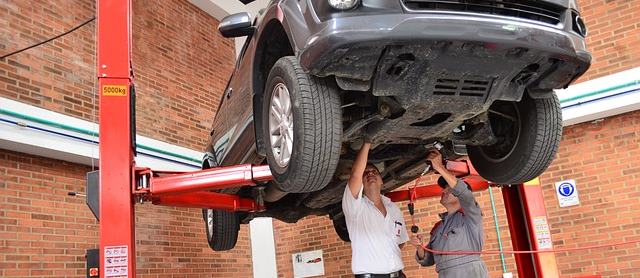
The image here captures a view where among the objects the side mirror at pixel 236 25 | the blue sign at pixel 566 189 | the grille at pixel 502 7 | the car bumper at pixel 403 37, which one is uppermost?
the side mirror at pixel 236 25

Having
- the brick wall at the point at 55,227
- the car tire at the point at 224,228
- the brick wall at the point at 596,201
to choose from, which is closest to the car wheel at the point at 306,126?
the car tire at the point at 224,228

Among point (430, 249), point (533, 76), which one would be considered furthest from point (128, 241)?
point (533, 76)

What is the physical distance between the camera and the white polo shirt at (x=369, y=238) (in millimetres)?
3506

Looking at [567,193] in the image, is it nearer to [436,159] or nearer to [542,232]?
[542,232]

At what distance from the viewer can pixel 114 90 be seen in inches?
134

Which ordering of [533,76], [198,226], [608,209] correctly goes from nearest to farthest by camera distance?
[533,76]
[608,209]
[198,226]

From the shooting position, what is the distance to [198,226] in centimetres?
770

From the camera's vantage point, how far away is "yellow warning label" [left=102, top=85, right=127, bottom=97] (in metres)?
3.38

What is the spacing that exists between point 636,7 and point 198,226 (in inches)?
236

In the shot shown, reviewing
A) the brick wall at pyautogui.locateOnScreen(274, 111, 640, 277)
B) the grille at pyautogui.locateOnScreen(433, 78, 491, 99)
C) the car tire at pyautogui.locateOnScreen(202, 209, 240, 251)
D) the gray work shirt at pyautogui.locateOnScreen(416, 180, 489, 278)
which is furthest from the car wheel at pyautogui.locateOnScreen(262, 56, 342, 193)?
the brick wall at pyautogui.locateOnScreen(274, 111, 640, 277)

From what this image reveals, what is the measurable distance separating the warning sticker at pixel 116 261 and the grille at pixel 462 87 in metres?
1.86

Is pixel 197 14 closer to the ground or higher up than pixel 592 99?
higher up

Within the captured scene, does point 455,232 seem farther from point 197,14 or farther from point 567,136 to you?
point 197,14

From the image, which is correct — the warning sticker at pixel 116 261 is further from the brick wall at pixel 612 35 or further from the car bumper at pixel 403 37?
the brick wall at pixel 612 35
